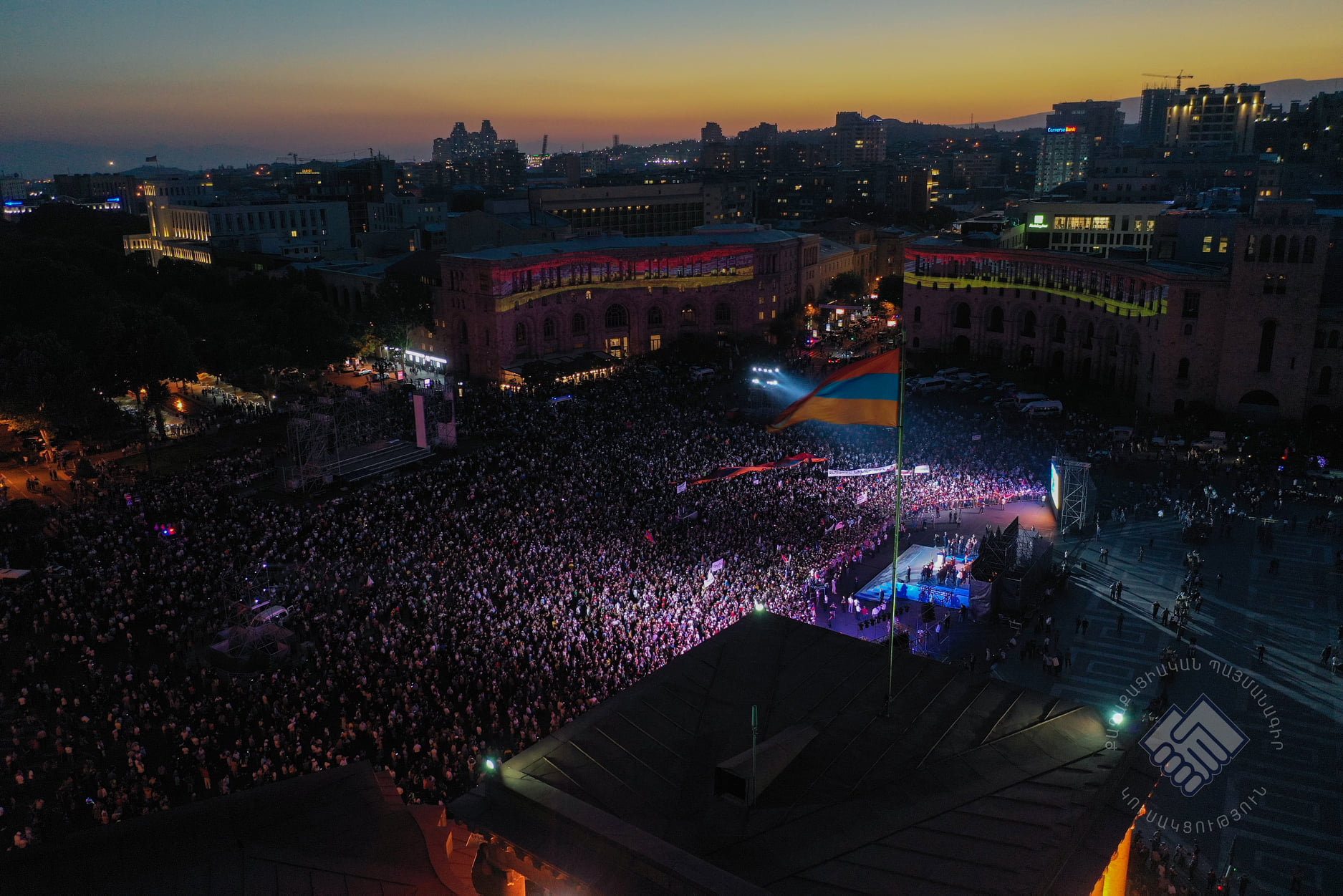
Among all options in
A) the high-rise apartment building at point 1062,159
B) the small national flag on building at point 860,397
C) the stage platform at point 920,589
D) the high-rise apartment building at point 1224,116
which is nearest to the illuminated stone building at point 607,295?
the stage platform at point 920,589

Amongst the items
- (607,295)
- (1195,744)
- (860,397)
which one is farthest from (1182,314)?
(860,397)

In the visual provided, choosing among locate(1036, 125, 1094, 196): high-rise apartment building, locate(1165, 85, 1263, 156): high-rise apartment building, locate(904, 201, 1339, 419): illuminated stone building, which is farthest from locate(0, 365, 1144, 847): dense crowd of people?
locate(1036, 125, 1094, 196): high-rise apartment building

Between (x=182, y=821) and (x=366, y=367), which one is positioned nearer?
(x=182, y=821)

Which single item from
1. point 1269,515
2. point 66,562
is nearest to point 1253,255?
point 1269,515

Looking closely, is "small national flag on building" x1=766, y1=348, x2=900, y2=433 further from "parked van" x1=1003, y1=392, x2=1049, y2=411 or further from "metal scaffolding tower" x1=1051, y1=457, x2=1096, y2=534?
"parked van" x1=1003, y1=392, x2=1049, y2=411

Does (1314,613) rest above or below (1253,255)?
below

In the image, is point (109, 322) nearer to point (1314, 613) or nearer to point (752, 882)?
point (752, 882)
